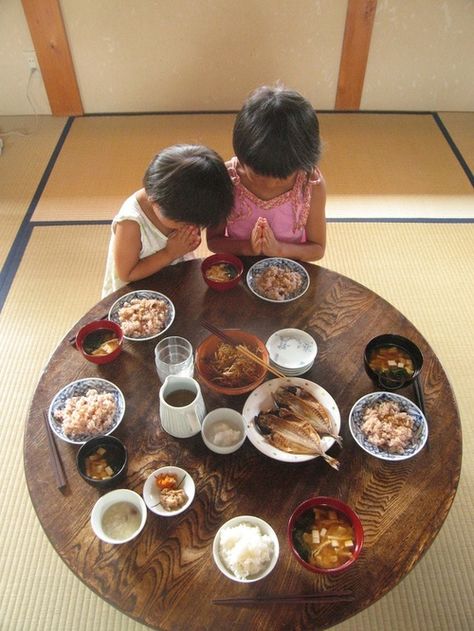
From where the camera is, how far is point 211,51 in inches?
159

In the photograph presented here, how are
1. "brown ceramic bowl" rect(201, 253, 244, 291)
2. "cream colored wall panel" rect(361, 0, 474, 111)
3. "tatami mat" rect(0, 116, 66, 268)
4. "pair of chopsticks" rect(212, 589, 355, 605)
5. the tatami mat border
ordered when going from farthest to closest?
"cream colored wall panel" rect(361, 0, 474, 111) < "tatami mat" rect(0, 116, 66, 268) < the tatami mat border < "brown ceramic bowl" rect(201, 253, 244, 291) < "pair of chopsticks" rect(212, 589, 355, 605)

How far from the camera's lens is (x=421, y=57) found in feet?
13.5

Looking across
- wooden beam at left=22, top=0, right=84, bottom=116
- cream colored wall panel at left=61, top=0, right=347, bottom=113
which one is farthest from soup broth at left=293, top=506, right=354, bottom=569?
wooden beam at left=22, top=0, right=84, bottom=116

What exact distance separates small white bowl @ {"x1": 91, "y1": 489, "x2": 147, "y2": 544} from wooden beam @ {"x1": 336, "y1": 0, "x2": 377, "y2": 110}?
3888 mm

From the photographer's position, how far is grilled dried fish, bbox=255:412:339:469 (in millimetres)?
1396

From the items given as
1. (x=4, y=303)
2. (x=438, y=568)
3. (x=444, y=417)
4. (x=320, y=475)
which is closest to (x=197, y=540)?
(x=320, y=475)

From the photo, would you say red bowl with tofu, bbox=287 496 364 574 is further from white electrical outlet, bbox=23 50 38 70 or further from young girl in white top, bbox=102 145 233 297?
white electrical outlet, bbox=23 50 38 70

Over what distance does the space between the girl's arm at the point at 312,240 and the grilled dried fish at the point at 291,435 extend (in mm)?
744

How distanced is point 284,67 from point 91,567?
3976 mm

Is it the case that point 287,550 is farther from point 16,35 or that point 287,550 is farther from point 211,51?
point 16,35

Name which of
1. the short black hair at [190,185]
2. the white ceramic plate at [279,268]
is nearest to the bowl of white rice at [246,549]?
the white ceramic plate at [279,268]

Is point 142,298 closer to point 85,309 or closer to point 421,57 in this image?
point 85,309

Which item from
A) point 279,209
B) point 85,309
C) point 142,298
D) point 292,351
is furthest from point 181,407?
point 85,309

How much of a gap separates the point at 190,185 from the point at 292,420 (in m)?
0.83
